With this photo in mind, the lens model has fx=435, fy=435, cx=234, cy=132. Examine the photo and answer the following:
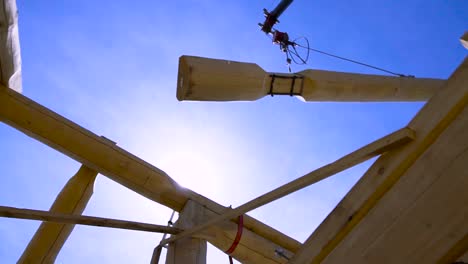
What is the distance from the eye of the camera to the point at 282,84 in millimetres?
3846

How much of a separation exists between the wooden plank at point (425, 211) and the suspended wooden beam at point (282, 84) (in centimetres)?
141

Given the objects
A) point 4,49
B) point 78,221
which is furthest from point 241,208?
point 4,49

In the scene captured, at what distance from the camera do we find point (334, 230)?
219cm

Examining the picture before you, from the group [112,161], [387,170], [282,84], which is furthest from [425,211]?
[112,161]

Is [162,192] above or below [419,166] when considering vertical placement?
above

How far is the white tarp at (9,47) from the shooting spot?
3.53m

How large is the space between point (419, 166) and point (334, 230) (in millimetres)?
535

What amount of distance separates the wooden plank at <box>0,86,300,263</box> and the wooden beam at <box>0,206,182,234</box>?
77cm

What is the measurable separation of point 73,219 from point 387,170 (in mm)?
2260

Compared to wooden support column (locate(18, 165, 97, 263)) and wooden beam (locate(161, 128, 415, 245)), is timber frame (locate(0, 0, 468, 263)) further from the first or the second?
wooden support column (locate(18, 165, 97, 263))

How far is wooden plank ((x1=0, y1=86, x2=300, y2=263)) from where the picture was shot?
404 centimetres

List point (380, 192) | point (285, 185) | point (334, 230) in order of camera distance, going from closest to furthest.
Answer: point (380, 192), point (334, 230), point (285, 185)

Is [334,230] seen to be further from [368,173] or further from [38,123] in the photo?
[38,123]

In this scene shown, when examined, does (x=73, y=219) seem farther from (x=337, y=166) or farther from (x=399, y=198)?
(x=399, y=198)
